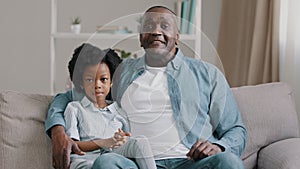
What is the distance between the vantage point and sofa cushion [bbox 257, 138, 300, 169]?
2295 mm

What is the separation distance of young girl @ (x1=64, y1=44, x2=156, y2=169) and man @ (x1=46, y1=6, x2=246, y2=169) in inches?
1.3

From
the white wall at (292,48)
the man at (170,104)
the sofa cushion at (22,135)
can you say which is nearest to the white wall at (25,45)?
the white wall at (292,48)

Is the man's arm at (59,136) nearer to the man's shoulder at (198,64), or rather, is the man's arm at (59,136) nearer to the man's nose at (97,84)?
the man's nose at (97,84)

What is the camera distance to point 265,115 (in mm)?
2568

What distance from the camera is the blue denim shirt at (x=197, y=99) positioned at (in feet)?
7.51

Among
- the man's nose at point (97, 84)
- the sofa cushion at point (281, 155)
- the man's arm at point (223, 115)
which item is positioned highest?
the man's nose at point (97, 84)

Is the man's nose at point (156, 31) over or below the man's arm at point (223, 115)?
over

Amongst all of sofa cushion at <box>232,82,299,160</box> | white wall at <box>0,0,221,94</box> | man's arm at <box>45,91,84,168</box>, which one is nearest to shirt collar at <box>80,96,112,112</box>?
man's arm at <box>45,91,84,168</box>

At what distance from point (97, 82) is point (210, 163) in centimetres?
48

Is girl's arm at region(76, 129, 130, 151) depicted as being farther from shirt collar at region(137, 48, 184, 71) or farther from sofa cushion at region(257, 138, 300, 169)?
sofa cushion at region(257, 138, 300, 169)

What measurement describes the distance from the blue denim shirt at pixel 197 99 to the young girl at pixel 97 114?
1.6 inches

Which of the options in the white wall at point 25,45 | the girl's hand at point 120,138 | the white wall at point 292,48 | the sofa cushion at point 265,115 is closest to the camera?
the girl's hand at point 120,138

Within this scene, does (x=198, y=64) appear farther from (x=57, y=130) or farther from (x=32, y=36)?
(x=32, y=36)

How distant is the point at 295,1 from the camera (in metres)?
3.24
